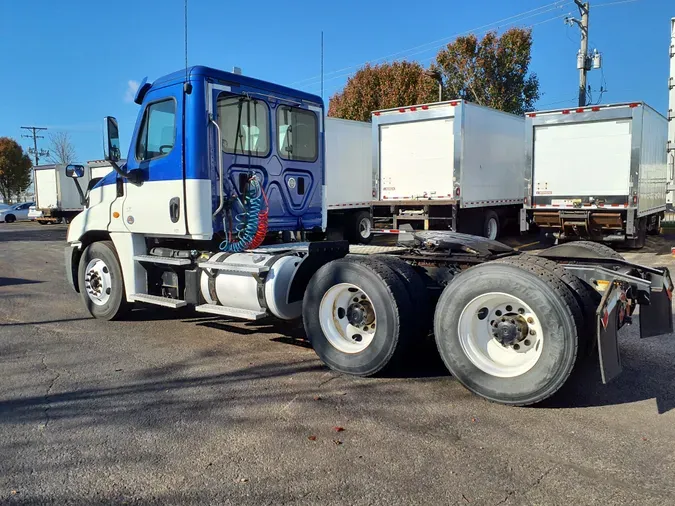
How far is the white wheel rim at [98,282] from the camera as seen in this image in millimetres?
7449

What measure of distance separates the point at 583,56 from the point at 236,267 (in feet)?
69.5

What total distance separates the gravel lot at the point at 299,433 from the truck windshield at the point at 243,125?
90.2 inches

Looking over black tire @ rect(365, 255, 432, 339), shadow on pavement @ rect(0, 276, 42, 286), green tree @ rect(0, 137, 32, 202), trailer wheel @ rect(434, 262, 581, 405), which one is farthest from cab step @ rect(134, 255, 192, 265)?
green tree @ rect(0, 137, 32, 202)

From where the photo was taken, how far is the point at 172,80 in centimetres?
642

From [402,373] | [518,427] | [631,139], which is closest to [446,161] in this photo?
[631,139]

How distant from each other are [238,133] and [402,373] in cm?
333

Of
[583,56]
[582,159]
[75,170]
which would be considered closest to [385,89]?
[583,56]

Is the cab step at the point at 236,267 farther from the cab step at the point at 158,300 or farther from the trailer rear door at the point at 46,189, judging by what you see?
the trailer rear door at the point at 46,189

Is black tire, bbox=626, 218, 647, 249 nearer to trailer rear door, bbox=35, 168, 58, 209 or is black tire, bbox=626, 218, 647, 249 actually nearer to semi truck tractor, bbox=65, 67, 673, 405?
semi truck tractor, bbox=65, 67, 673, 405

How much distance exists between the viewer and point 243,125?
6715 millimetres

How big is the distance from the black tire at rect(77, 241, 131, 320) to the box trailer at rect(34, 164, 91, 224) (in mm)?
24284

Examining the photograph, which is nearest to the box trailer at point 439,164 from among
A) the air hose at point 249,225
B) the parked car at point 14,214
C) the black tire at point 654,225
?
the black tire at point 654,225

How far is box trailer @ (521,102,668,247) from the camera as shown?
13.7 m

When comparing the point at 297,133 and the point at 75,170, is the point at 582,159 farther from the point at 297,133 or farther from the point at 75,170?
the point at 75,170
